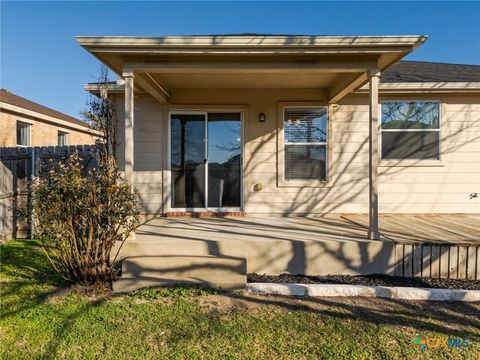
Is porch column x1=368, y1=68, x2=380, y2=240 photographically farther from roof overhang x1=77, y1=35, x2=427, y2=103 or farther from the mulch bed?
the mulch bed

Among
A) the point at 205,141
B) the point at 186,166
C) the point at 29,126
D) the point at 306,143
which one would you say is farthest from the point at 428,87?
the point at 29,126

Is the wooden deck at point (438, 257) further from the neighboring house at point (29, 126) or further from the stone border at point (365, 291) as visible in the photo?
the neighboring house at point (29, 126)

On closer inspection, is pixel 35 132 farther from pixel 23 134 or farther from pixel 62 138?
pixel 62 138

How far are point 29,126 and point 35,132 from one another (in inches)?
13.8

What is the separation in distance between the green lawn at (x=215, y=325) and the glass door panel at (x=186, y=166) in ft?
10.6

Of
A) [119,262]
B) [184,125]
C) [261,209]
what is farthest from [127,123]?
[261,209]

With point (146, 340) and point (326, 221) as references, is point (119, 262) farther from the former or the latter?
point (326, 221)

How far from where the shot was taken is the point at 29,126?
1378cm

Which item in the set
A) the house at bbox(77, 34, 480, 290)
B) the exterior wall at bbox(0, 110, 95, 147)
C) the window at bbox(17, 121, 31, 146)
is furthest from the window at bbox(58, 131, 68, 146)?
the house at bbox(77, 34, 480, 290)

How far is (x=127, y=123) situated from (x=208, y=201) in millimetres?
2743

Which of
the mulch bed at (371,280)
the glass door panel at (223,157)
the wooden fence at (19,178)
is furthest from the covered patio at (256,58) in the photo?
the wooden fence at (19,178)

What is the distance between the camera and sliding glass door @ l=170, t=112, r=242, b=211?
6.73 m

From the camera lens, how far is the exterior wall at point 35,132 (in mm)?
12180

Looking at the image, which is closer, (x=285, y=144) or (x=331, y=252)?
(x=331, y=252)
